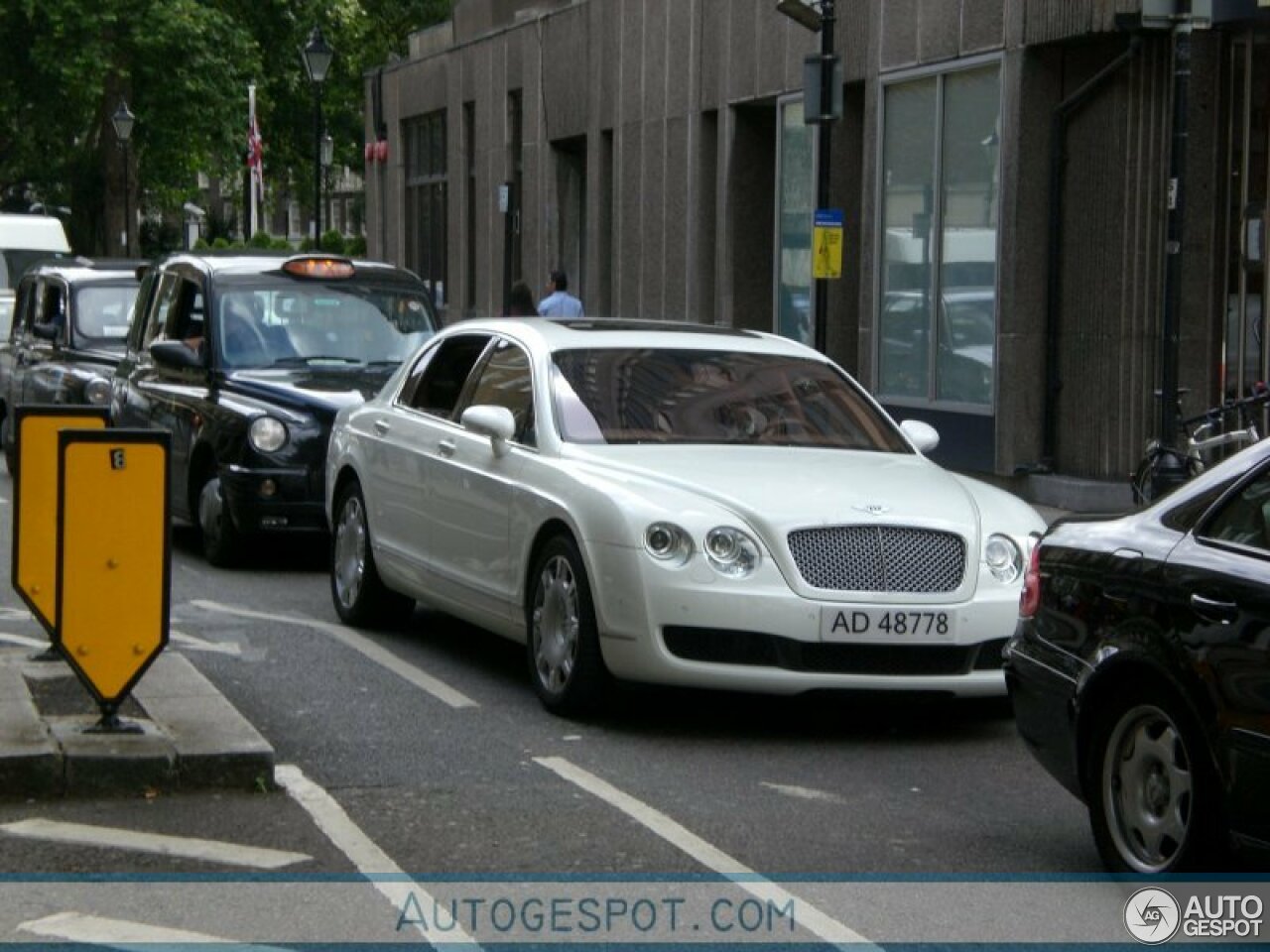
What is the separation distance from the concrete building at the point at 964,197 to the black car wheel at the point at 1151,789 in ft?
30.2

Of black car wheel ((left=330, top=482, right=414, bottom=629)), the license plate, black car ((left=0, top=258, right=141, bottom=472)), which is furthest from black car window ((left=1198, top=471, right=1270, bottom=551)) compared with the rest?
black car ((left=0, top=258, right=141, bottom=472))

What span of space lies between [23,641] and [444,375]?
7.64 feet

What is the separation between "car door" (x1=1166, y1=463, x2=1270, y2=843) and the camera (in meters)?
5.59

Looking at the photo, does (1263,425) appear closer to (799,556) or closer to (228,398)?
(228,398)

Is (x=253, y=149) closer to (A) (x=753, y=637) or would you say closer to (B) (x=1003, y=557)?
(B) (x=1003, y=557)

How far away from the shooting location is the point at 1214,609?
5828mm

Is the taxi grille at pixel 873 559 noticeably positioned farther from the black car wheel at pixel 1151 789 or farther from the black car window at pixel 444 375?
the black car window at pixel 444 375

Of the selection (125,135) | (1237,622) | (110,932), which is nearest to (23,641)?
(110,932)

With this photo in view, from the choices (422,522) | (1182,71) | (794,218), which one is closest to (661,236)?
(794,218)

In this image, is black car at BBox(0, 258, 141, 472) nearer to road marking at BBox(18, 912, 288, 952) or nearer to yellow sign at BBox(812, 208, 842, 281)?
yellow sign at BBox(812, 208, 842, 281)

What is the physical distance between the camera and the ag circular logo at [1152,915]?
584 cm

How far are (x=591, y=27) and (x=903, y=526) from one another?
2383 centimetres

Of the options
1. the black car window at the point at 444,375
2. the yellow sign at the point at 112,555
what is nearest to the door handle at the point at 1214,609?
the yellow sign at the point at 112,555

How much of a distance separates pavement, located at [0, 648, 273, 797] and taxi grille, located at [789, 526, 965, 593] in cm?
212
